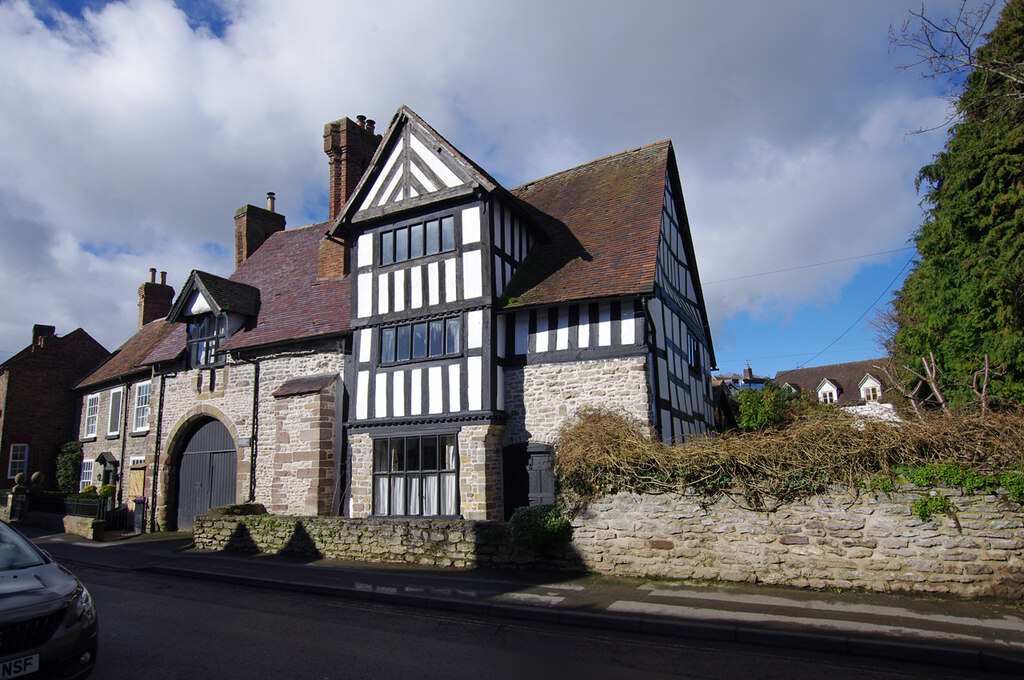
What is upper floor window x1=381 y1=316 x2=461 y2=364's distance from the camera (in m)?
14.6

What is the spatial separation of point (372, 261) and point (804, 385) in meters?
55.6

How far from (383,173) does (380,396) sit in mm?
5819

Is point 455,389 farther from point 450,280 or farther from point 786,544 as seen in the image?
point 786,544

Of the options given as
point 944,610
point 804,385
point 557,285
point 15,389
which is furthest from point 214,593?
point 804,385

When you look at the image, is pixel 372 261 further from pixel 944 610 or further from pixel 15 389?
pixel 15 389

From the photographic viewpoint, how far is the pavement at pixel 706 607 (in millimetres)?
6566

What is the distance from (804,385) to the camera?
199 feet

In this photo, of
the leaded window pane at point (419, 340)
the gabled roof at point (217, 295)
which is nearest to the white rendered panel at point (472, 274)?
the leaded window pane at point (419, 340)

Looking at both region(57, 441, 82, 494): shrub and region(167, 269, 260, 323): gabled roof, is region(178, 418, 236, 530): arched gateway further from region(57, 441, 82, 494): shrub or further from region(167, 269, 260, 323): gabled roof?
region(57, 441, 82, 494): shrub

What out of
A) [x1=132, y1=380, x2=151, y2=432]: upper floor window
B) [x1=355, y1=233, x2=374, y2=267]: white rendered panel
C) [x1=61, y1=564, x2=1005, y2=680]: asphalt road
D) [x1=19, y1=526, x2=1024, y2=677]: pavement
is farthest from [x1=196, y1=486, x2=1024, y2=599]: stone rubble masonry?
[x1=132, y1=380, x2=151, y2=432]: upper floor window

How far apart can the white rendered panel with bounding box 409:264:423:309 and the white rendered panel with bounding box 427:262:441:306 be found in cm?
24

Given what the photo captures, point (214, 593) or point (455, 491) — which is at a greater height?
point (455, 491)

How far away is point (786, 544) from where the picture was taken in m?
9.12

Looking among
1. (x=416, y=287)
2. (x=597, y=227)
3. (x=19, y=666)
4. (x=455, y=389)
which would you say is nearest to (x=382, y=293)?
(x=416, y=287)
